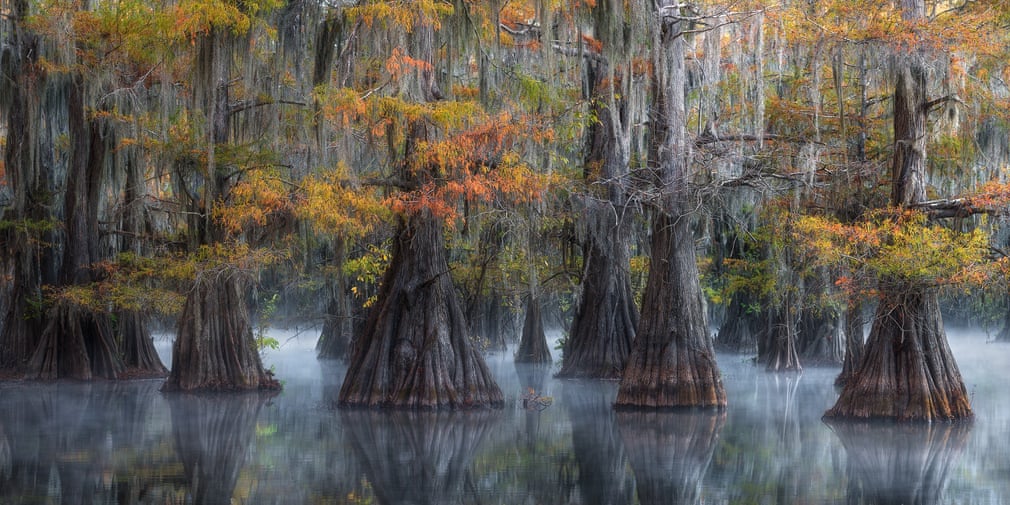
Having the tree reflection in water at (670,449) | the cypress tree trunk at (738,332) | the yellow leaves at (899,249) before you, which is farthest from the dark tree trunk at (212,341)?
the cypress tree trunk at (738,332)

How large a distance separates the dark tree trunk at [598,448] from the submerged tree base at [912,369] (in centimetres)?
357

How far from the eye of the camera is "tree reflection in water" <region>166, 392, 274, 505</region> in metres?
10.6

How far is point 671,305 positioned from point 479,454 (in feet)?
17.5

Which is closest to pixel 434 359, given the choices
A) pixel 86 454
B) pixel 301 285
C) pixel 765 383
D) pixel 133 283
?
pixel 86 454

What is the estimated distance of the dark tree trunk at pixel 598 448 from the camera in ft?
34.2

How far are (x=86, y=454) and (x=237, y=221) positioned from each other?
214 inches

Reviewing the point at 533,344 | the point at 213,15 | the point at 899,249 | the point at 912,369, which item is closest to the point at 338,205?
the point at 213,15

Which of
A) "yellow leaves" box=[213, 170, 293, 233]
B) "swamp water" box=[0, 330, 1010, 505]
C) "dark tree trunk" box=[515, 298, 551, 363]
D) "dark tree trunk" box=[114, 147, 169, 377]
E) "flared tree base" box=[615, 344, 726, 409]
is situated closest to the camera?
"swamp water" box=[0, 330, 1010, 505]

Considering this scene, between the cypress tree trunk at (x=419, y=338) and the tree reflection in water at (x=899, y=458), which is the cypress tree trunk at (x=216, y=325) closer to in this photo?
the cypress tree trunk at (x=419, y=338)

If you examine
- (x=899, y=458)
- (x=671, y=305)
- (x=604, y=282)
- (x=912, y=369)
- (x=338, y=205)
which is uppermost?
(x=338, y=205)

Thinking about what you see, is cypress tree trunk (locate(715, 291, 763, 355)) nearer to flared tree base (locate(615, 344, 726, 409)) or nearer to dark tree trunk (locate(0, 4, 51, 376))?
flared tree base (locate(615, 344, 726, 409))

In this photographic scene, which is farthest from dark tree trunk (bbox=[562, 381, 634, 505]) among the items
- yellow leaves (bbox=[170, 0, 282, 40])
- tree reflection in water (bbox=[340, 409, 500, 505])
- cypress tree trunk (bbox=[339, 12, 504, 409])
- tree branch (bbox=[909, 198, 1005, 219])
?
yellow leaves (bbox=[170, 0, 282, 40])

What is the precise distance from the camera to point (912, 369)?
14.9m

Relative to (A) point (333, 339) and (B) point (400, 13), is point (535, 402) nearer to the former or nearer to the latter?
(B) point (400, 13)
